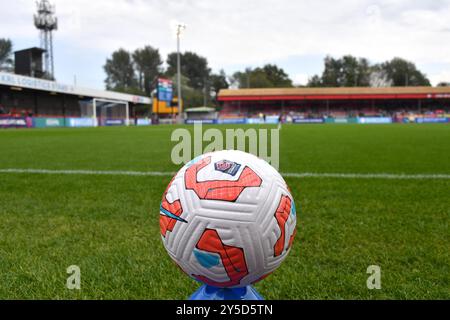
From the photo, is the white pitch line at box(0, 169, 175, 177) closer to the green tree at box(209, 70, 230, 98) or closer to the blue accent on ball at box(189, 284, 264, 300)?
the blue accent on ball at box(189, 284, 264, 300)

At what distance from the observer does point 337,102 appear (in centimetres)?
6412

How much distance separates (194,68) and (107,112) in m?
62.6

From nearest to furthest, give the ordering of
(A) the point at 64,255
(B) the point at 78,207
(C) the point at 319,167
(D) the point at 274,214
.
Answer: (D) the point at 274,214 < (A) the point at 64,255 < (B) the point at 78,207 < (C) the point at 319,167

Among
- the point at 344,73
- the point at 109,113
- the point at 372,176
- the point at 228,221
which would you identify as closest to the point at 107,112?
the point at 109,113

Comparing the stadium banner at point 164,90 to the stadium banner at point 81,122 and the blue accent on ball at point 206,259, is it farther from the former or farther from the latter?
the blue accent on ball at point 206,259

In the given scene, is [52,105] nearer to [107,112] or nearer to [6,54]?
[107,112]

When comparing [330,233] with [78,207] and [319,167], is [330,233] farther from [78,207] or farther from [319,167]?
[319,167]

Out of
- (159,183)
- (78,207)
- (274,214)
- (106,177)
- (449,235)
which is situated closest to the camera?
(274,214)

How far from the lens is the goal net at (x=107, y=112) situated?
4538cm

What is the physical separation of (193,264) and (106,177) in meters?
4.81

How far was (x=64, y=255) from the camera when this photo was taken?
274cm

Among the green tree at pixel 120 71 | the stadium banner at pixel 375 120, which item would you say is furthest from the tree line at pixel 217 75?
the stadium banner at pixel 375 120

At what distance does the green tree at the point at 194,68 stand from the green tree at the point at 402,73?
45770 mm

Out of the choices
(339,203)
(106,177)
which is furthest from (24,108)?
(339,203)
